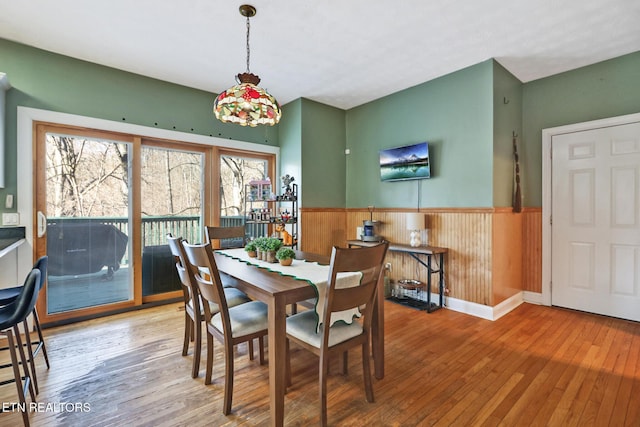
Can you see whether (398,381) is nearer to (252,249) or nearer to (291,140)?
(252,249)

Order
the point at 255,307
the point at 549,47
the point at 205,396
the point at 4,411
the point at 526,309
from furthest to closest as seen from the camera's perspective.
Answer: the point at 526,309 < the point at 549,47 < the point at 255,307 < the point at 205,396 < the point at 4,411

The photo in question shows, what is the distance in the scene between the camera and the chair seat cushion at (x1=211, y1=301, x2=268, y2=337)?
1.89 meters

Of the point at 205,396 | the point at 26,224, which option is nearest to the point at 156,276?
the point at 26,224

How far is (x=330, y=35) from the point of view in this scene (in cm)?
285

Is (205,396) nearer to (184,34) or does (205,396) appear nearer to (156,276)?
(156,276)

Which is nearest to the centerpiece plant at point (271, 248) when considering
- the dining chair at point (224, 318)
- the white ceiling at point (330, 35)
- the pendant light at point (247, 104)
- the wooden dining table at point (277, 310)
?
the wooden dining table at point (277, 310)

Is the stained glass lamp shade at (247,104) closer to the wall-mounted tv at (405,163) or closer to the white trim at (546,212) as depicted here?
the wall-mounted tv at (405,163)

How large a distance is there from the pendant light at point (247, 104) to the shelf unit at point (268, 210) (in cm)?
198

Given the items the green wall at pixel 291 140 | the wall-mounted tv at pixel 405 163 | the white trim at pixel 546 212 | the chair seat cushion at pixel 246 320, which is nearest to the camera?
the chair seat cushion at pixel 246 320

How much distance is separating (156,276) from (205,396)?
2359 mm

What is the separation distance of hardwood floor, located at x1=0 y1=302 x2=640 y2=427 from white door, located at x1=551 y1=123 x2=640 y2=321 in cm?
44

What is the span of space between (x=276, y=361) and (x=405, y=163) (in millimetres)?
3183

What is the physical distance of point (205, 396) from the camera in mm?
1939

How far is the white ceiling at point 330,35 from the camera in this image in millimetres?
2443
